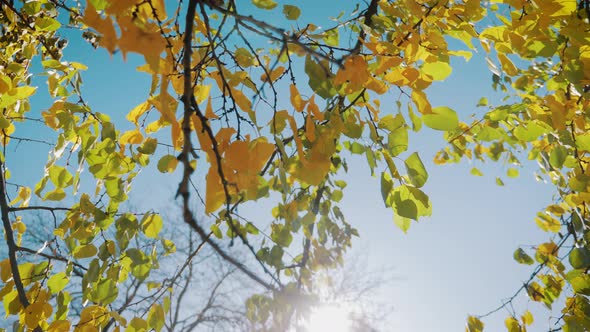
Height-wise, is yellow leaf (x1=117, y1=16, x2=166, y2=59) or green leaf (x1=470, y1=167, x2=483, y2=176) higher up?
green leaf (x1=470, y1=167, x2=483, y2=176)

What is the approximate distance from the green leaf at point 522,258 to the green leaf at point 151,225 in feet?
5.14

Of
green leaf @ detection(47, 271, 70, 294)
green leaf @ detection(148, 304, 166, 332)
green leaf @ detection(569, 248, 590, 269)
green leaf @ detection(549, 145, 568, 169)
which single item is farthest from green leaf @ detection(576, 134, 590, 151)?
green leaf @ detection(47, 271, 70, 294)

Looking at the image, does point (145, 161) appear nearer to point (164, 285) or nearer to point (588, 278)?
point (164, 285)

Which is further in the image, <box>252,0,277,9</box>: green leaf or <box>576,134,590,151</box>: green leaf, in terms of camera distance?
<box>576,134,590,151</box>: green leaf

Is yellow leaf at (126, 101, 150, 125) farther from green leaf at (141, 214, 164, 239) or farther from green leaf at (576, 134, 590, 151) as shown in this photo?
green leaf at (576, 134, 590, 151)

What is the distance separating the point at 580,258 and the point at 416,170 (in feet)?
2.96

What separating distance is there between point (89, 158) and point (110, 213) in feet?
0.60

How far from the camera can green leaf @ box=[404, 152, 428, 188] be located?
2.26ft

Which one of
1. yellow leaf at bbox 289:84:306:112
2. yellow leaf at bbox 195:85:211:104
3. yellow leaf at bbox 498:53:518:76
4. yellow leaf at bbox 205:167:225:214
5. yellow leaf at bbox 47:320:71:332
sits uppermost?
yellow leaf at bbox 195:85:211:104

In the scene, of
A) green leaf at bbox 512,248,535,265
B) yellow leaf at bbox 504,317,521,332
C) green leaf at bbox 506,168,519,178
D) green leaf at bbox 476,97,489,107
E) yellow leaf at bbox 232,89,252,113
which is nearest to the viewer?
yellow leaf at bbox 232,89,252,113

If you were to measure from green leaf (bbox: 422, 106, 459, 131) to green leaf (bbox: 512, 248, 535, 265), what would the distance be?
1.36 m

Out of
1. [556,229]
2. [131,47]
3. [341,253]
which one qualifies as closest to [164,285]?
[131,47]

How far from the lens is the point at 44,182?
1219mm

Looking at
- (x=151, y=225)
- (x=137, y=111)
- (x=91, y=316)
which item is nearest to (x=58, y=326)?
(x=91, y=316)
